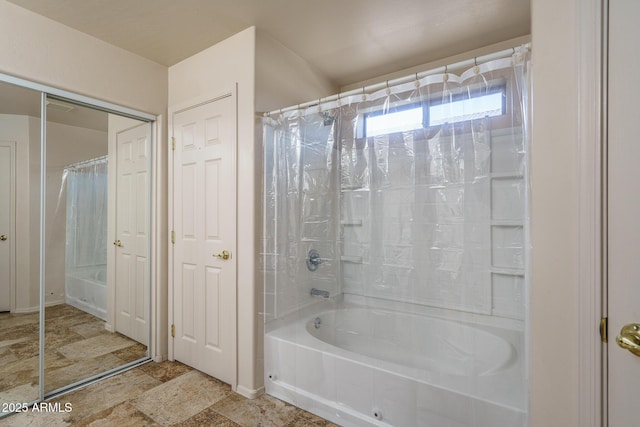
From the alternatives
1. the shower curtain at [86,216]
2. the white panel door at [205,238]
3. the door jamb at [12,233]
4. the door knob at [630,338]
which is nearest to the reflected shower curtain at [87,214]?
the shower curtain at [86,216]

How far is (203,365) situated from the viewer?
2.33 metres

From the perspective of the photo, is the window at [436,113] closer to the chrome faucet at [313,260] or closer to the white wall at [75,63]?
the chrome faucet at [313,260]

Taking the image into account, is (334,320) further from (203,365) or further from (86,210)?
(86,210)

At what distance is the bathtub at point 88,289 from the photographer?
2.14 metres

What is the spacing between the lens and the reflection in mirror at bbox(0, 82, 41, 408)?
1876mm

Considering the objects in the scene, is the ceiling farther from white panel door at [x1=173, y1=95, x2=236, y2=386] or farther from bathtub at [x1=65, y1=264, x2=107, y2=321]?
bathtub at [x1=65, y1=264, x2=107, y2=321]

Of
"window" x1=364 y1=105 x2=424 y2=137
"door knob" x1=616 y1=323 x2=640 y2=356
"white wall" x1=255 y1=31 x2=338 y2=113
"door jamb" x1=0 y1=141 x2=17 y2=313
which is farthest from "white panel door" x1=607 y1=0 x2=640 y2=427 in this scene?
"door jamb" x1=0 y1=141 x2=17 y2=313

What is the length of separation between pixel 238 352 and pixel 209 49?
7.31 feet

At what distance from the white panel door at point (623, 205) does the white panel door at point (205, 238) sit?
6.31 feet

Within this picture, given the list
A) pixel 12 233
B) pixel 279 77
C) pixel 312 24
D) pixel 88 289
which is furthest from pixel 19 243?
pixel 312 24

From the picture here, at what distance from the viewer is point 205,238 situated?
7.61 ft

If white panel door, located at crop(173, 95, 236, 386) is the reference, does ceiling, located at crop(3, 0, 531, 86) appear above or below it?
above

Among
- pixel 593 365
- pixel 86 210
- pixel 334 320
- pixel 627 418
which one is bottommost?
pixel 334 320

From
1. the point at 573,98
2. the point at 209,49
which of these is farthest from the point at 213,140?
the point at 573,98
